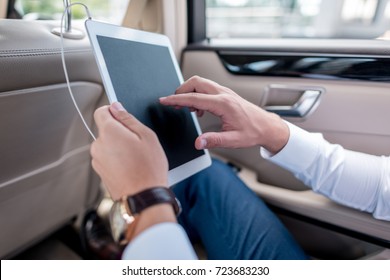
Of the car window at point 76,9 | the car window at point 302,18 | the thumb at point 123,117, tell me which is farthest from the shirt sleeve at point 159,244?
the car window at point 302,18

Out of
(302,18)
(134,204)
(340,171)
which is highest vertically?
(302,18)

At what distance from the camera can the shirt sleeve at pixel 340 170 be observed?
2.07ft

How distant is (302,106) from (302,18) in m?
0.28

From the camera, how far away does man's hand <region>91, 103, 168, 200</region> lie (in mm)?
397

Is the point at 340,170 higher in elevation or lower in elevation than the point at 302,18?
lower

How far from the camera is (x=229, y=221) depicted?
672mm

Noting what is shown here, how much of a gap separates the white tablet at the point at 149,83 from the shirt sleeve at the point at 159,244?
158 millimetres

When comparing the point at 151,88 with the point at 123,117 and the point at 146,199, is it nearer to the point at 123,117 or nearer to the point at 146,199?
the point at 123,117

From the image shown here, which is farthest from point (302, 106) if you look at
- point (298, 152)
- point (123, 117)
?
point (123, 117)

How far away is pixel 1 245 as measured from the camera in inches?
27.6

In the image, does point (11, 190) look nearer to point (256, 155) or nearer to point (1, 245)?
point (1, 245)

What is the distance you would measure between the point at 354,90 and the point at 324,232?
0.38 m

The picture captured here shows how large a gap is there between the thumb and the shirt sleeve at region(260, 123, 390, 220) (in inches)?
13.1
